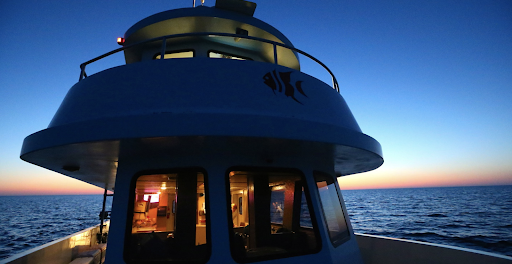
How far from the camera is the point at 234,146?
3.77 meters

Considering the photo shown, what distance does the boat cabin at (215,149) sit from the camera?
328cm

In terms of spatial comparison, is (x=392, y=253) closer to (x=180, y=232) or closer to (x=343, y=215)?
(x=343, y=215)

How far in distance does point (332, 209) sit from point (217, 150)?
273 cm

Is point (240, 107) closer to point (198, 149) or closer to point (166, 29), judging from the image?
point (198, 149)

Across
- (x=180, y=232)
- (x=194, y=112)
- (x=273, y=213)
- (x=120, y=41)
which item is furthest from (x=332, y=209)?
(x=120, y=41)

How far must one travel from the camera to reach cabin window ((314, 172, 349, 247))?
4.73 meters

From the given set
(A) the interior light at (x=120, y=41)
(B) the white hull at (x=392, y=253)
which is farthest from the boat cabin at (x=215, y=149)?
→ (A) the interior light at (x=120, y=41)

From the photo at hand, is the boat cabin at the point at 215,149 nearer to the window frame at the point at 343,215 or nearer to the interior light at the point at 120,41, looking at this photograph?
the window frame at the point at 343,215

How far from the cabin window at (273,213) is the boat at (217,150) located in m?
0.02

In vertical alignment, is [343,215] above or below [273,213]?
below

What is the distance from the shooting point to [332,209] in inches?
204

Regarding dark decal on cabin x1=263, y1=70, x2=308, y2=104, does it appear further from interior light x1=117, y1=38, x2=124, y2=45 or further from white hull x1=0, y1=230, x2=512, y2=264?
white hull x1=0, y1=230, x2=512, y2=264

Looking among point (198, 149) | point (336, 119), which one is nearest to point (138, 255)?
point (198, 149)

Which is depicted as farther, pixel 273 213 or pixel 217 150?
pixel 273 213
